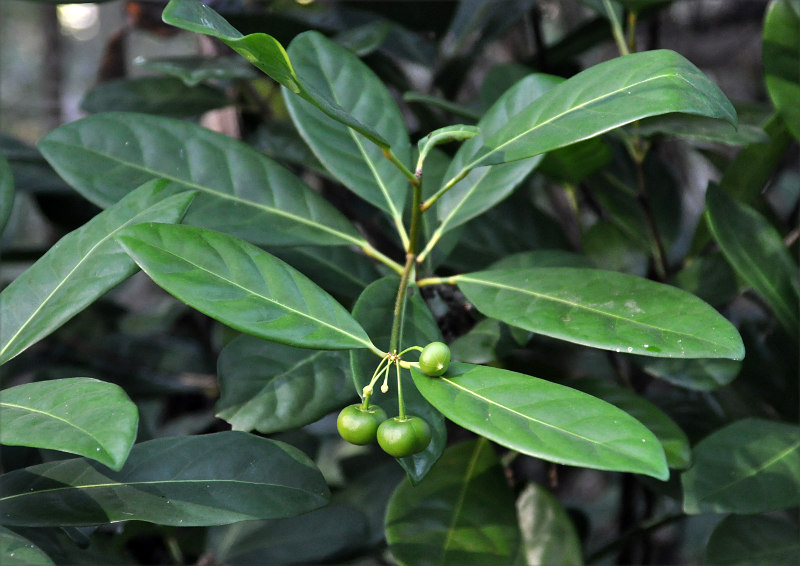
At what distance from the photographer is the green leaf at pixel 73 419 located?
18.7 inches

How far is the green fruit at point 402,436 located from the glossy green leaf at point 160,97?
88cm

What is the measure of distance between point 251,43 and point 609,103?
317 mm

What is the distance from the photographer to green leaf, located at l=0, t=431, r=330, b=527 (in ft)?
2.08

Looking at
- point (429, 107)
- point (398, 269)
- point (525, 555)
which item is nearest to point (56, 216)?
point (429, 107)

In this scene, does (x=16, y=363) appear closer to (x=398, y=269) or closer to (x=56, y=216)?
(x=56, y=216)

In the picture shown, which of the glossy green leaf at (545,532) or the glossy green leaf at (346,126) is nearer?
the glossy green leaf at (346,126)

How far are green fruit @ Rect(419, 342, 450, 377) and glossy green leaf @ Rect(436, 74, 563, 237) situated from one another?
267mm

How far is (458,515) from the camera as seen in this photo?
0.89m

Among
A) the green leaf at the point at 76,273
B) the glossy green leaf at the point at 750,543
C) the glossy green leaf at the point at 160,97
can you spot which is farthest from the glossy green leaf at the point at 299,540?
the glossy green leaf at the point at 160,97

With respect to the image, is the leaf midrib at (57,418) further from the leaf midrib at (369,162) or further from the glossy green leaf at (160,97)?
the glossy green leaf at (160,97)

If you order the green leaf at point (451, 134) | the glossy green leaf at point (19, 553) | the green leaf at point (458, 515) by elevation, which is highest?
the green leaf at point (451, 134)

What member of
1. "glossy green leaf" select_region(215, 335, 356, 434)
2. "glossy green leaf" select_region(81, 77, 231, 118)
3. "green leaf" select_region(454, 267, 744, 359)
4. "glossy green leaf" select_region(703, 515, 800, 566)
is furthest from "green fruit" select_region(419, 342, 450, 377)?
"glossy green leaf" select_region(81, 77, 231, 118)

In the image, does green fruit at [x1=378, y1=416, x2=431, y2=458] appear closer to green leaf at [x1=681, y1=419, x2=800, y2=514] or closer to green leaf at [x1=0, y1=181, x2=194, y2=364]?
green leaf at [x1=0, y1=181, x2=194, y2=364]

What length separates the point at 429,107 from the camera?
1199mm
